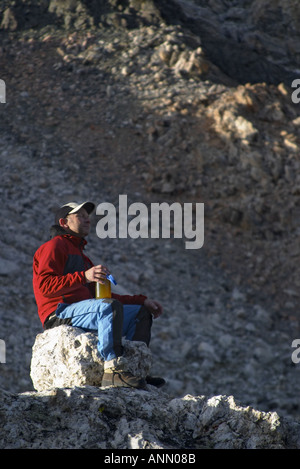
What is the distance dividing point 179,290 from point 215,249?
1586 mm

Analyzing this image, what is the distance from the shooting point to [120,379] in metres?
4.86

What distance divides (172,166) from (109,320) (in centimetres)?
932

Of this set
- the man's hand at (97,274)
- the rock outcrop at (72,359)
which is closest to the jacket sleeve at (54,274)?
the man's hand at (97,274)

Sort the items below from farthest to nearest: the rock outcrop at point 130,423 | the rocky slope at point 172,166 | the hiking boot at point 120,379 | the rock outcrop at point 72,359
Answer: the rocky slope at point 172,166 < the rock outcrop at point 72,359 < the hiking boot at point 120,379 < the rock outcrop at point 130,423

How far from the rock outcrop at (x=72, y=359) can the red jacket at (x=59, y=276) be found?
0.26m

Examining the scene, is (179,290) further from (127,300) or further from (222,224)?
(127,300)

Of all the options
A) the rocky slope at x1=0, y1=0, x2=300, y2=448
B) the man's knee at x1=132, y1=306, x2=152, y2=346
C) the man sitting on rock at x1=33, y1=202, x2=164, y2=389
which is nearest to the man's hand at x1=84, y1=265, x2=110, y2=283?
the man sitting on rock at x1=33, y1=202, x2=164, y2=389

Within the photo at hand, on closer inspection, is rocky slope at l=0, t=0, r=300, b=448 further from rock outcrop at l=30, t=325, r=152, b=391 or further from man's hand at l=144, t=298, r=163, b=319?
man's hand at l=144, t=298, r=163, b=319

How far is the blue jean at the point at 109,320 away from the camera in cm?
493

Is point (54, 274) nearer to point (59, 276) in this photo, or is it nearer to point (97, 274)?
point (59, 276)

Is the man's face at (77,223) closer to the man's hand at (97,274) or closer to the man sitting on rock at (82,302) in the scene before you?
the man sitting on rock at (82,302)

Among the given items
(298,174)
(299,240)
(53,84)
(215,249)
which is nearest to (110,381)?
(215,249)

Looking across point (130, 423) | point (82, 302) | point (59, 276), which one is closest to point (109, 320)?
point (82, 302)

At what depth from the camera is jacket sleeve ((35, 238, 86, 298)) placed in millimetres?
5137
